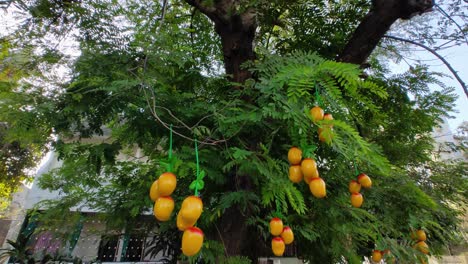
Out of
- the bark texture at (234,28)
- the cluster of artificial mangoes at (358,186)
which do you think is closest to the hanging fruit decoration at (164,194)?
the cluster of artificial mangoes at (358,186)

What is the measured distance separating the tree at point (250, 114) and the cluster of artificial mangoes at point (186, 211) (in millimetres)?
218

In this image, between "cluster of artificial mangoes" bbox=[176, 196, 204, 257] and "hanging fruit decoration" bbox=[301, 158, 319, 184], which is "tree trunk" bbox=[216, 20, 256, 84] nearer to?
"hanging fruit decoration" bbox=[301, 158, 319, 184]

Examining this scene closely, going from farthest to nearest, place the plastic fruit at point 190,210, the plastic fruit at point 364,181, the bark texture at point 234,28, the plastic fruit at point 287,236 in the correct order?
the bark texture at point 234,28 → the plastic fruit at point 287,236 → the plastic fruit at point 364,181 → the plastic fruit at point 190,210

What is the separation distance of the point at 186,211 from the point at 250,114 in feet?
2.28

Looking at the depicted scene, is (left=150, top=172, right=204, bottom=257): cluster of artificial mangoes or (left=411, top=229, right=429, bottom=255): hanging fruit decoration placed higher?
(left=150, top=172, right=204, bottom=257): cluster of artificial mangoes

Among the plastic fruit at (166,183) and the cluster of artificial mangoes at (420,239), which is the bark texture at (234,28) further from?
the cluster of artificial mangoes at (420,239)

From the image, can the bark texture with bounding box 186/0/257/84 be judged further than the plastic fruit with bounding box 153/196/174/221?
Yes

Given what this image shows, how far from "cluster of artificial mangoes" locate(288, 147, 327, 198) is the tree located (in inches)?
1.9

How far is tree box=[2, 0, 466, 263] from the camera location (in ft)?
4.89

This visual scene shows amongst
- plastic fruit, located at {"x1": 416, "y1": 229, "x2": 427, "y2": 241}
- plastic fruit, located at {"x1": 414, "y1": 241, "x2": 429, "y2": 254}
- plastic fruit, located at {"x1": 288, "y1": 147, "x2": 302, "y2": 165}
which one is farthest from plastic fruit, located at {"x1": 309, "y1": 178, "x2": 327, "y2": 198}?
plastic fruit, located at {"x1": 414, "y1": 241, "x2": 429, "y2": 254}

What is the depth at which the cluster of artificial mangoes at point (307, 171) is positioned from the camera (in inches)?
50.2

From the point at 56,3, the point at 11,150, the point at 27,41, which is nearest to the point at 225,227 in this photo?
the point at 27,41

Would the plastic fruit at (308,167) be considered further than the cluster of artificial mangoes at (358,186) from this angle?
No

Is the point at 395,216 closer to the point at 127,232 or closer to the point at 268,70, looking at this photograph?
the point at 268,70
